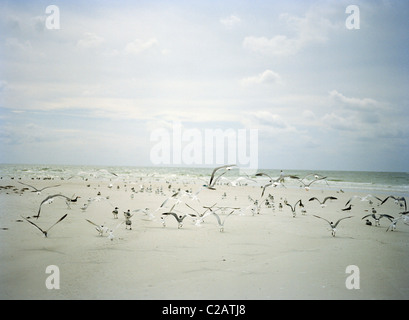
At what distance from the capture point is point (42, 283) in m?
4.52

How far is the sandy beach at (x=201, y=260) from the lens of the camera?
4.47m

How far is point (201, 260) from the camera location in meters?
5.73

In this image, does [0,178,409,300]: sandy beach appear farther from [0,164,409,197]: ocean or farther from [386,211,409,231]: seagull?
[0,164,409,197]: ocean

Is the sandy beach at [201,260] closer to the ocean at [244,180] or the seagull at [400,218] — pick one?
the seagull at [400,218]

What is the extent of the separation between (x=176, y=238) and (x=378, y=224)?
7.10 m

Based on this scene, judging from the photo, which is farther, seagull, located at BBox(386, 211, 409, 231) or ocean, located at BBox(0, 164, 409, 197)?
ocean, located at BBox(0, 164, 409, 197)

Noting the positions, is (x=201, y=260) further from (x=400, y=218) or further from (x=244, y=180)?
(x=244, y=180)

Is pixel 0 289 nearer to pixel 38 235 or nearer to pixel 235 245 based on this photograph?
pixel 38 235

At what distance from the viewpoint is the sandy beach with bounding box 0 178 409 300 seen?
4.47 m

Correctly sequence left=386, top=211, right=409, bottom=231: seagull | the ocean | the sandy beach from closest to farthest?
the sandy beach < left=386, top=211, right=409, bottom=231: seagull < the ocean

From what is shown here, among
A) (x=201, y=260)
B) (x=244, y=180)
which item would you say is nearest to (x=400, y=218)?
(x=201, y=260)

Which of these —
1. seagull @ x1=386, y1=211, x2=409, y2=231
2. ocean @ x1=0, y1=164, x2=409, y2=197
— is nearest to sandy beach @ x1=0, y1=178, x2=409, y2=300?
seagull @ x1=386, y1=211, x2=409, y2=231

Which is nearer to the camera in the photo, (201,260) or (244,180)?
(201,260)
